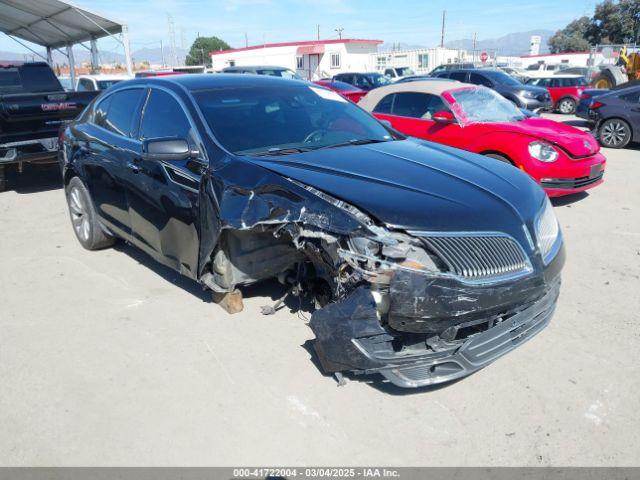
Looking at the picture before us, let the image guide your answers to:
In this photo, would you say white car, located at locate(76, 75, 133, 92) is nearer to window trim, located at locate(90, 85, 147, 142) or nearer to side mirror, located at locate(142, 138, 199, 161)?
window trim, located at locate(90, 85, 147, 142)

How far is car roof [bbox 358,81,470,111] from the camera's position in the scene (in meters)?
7.75

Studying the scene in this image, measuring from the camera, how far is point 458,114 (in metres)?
7.31

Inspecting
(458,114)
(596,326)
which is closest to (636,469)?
(596,326)

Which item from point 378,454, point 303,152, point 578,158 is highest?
point 303,152

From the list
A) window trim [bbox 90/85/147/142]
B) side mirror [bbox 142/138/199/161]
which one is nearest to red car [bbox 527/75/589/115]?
window trim [bbox 90/85/147/142]

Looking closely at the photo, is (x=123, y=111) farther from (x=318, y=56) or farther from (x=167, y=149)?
(x=318, y=56)

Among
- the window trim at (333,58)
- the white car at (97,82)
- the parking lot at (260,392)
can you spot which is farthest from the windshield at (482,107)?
the window trim at (333,58)

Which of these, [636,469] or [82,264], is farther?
[82,264]

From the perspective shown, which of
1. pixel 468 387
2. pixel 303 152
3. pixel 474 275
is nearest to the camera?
pixel 474 275

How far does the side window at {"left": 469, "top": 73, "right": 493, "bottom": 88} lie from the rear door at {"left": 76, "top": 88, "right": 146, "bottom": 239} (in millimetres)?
13729

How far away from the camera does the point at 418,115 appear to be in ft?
25.7

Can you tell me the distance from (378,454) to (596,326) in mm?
2097

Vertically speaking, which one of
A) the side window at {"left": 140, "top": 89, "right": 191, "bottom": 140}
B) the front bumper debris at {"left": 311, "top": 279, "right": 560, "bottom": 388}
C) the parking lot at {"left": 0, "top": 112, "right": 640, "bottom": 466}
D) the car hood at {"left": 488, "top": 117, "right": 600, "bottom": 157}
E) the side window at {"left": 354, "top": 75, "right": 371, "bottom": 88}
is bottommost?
the parking lot at {"left": 0, "top": 112, "right": 640, "bottom": 466}

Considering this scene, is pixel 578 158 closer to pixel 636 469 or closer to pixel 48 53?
pixel 636 469
